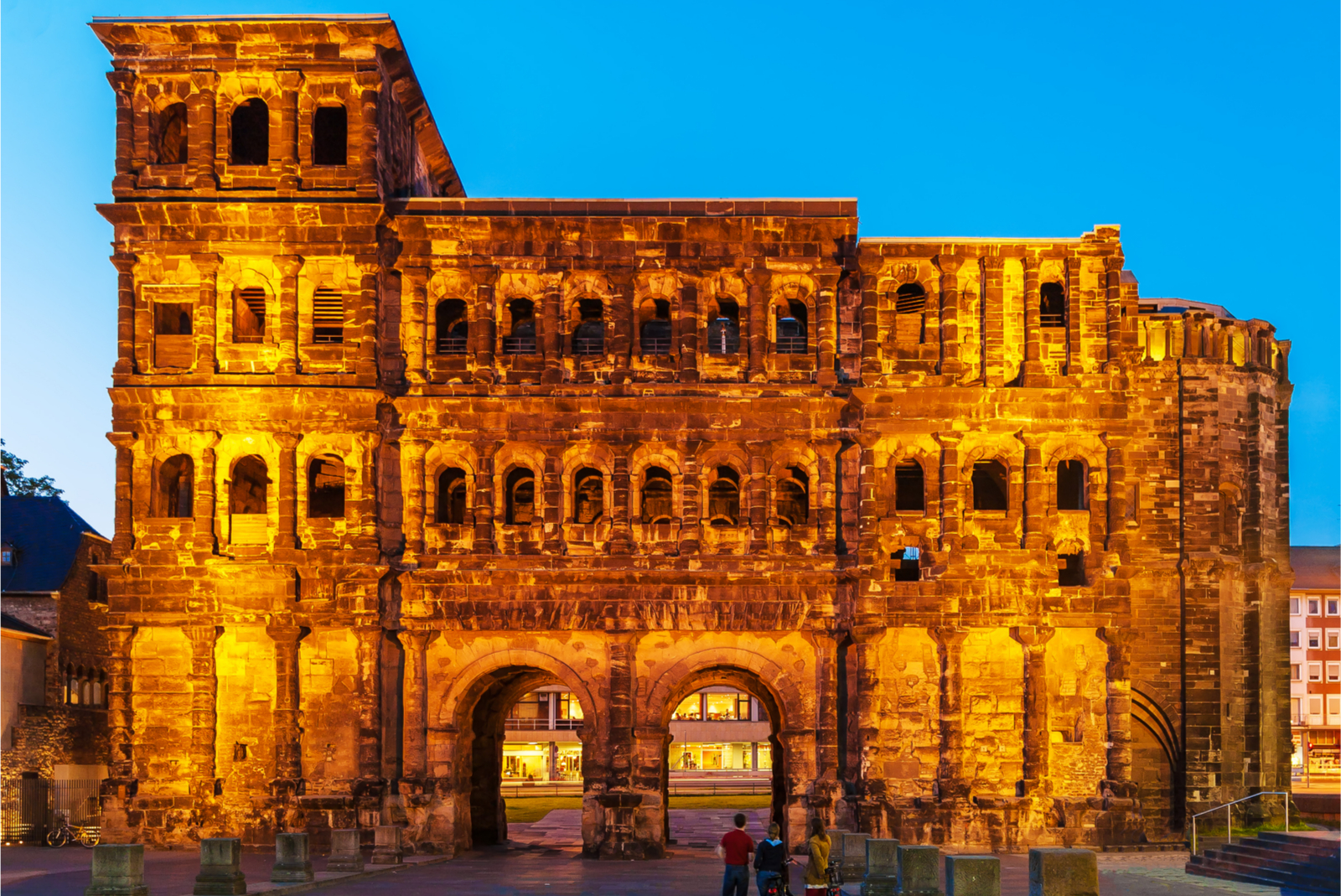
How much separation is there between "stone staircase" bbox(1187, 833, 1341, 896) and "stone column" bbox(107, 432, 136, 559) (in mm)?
28077

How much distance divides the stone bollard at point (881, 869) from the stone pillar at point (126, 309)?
23993 mm

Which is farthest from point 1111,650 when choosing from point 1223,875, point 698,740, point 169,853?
point 698,740

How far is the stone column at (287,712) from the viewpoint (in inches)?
Answer: 1485

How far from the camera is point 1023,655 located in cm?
3912

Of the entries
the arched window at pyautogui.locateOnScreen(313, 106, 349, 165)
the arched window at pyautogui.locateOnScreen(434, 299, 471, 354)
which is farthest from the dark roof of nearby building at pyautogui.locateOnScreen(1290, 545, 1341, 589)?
the arched window at pyautogui.locateOnScreen(313, 106, 349, 165)

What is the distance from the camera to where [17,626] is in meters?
45.5

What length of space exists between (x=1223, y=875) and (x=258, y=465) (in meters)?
27.5

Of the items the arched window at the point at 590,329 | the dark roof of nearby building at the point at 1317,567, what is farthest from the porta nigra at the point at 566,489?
the dark roof of nearby building at the point at 1317,567

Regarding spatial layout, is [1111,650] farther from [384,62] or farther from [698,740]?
[698,740]

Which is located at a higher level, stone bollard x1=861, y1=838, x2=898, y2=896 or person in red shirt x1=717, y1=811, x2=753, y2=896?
person in red shirt x1=717, y1=811, x2=753, y2=896

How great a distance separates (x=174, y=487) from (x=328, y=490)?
177 inches

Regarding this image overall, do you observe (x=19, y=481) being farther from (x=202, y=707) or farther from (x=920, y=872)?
(x=920, y=872)

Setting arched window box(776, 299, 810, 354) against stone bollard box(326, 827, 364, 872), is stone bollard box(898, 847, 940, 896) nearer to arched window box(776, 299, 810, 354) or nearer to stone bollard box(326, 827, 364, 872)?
stone bollard box(326, 827, 364, 872)

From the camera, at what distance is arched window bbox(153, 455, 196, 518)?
39.2 metres
